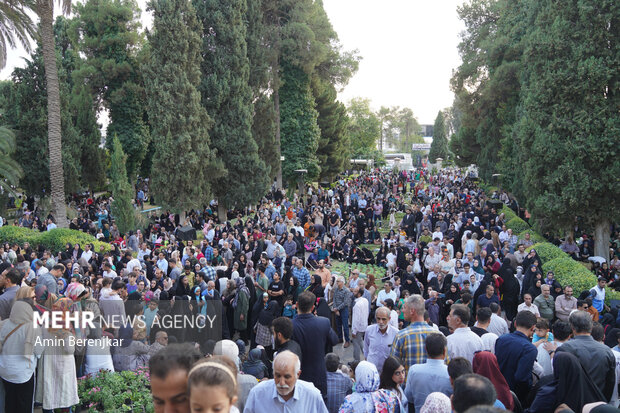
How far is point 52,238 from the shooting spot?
1661 cm

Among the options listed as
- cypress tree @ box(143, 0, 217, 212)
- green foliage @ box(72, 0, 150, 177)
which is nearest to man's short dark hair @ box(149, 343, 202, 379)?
cypress tree @ box(143, 0, 217, 212)

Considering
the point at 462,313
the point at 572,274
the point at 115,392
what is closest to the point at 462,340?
the point at 462,313

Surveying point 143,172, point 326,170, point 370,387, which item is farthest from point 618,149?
point 143,172

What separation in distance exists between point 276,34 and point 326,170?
11.7 metres

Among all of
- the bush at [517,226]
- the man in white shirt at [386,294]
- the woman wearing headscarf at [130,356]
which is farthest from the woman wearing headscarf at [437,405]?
the bush at [517,226]

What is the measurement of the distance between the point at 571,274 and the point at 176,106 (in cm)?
1760

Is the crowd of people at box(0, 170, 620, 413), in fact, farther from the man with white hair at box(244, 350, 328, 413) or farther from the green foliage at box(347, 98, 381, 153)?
the green foliage at box(347, 98, 381, 153)

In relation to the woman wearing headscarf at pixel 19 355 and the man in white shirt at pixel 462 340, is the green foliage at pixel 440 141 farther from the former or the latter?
the woman wearing headscarf at pixel 19 355

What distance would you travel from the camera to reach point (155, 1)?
21844mm

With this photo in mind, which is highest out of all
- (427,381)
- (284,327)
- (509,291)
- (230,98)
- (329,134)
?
(230,98)

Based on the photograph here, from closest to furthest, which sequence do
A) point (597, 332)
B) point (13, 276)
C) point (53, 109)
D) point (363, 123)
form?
point (597, 332) < point (13, 276) < point (53, 109) < point (363, 123)

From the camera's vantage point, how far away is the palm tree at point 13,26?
19297 millimetres

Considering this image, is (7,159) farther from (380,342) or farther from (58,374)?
(380,342)

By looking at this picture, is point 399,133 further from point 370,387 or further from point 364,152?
point 370,387
